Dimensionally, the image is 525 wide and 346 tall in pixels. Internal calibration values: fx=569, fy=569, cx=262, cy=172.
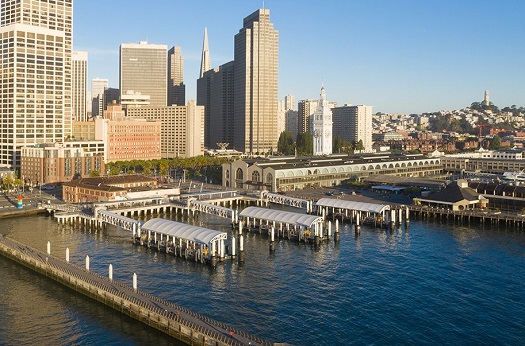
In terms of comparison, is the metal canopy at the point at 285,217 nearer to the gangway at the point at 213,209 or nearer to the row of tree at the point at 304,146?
the gangway at the point at 213,209

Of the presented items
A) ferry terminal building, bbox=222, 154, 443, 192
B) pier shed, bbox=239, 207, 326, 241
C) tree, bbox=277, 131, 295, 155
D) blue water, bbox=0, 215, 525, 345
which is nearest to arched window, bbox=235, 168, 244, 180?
ferry terminal building, bbox=222, 154, 443, 192

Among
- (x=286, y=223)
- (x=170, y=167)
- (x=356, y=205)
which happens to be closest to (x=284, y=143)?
(x=170, y=167)

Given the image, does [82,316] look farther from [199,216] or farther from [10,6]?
[10,6]

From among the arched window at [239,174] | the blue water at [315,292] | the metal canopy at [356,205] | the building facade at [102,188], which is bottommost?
the blue water at [315,292]

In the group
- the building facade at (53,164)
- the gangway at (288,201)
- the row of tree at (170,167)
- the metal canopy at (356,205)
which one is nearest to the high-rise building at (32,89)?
the building facade at (53,164)

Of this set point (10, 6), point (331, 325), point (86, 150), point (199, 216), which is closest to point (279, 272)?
point (331, 325)
